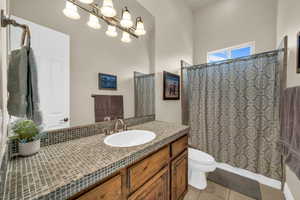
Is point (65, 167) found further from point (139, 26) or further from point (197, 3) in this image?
point (197, 3)

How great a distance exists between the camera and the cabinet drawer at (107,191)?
571mm

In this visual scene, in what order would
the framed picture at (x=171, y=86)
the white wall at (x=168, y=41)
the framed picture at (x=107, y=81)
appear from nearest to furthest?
the framed picture at (x=107, y=81)
the white wall at (x=168, y=41)
the framed picture at (x=171, y=86)

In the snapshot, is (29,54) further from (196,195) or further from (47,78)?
(196,195)

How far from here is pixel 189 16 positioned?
281 centimetres

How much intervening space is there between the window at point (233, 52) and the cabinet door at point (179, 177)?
94.0 inches

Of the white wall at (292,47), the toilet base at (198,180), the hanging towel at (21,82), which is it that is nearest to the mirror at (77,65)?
the hanging towel at (21,82)

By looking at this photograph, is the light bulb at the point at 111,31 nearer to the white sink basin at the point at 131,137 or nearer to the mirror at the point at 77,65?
the mirror at the point at 77,65

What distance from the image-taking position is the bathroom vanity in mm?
639

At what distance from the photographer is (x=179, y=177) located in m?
1.30

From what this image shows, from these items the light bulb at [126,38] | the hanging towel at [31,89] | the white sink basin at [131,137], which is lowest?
the white sink basin at [131,137]

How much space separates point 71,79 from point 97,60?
296mm

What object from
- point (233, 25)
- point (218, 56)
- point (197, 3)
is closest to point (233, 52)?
point (218, 56)

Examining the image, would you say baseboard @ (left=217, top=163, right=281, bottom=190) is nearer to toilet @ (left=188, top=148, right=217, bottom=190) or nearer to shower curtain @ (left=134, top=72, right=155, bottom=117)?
toilet @ (left=188, top=148, right=217, bottom=190)

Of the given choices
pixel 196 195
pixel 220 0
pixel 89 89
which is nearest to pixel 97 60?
pixel 89 89
